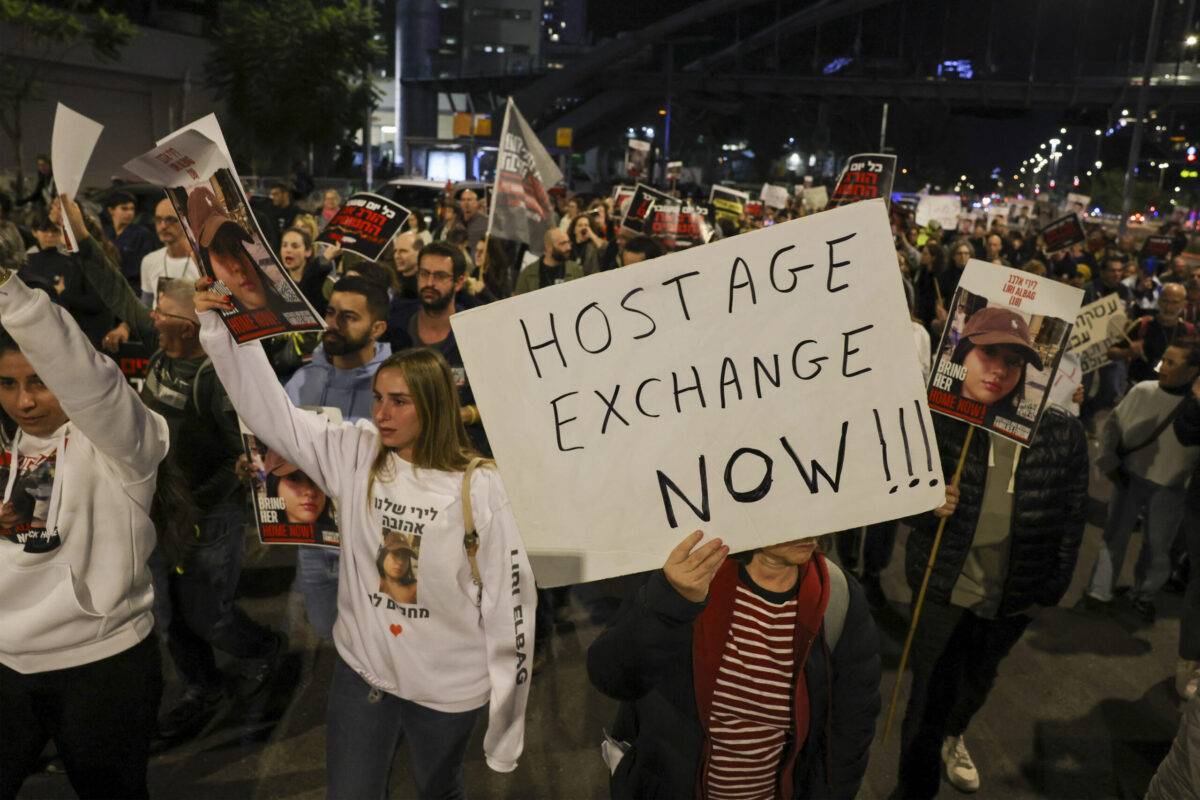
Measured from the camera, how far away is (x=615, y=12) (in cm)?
7562

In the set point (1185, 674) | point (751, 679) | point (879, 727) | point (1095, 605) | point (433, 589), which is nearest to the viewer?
point (751, 679)

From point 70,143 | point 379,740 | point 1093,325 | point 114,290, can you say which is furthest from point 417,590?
point 1093,325

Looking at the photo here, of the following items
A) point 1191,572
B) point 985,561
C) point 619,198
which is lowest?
point 1191,572

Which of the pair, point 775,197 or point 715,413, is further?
point 775,197

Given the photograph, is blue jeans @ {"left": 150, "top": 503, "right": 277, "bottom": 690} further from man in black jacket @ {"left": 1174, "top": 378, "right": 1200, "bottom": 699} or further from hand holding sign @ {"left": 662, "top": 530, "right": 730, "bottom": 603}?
man in black jacket @ {"left": 1174, "top": 378, "right": 1200, "bottom": 699}

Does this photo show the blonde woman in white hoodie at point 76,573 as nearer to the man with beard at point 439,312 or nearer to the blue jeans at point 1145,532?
the man with beard at point 439,312

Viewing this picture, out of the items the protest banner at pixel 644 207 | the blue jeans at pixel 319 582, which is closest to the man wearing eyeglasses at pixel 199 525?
the blue jeans at pixel 319 582

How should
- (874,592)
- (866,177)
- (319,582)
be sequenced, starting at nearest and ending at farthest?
(319,582)
(874,592)
(866,177)

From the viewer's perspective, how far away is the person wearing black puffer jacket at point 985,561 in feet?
12.0

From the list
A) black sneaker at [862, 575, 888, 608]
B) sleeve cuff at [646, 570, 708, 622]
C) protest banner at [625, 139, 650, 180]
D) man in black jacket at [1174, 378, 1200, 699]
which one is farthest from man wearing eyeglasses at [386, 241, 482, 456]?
protest banner at [625, 139, 650, 180]

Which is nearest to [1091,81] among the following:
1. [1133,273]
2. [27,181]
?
[1133,273]

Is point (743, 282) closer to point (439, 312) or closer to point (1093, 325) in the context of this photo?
point (439, 312)

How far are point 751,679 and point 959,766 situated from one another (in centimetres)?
223

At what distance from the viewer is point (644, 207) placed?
33.6 ft
